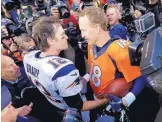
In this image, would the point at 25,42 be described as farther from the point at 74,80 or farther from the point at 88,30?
the point at 74,80

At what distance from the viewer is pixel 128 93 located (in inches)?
78.6

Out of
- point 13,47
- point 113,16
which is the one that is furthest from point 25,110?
point 113,16

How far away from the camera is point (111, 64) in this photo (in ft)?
6.56

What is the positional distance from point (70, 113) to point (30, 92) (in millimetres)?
489

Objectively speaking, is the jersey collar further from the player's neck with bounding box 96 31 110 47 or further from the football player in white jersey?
the football player in white jersey

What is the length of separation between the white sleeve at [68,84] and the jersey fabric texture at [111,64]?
0.75 ft

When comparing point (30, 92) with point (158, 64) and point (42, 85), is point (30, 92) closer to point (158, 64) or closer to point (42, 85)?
point (42, 85)

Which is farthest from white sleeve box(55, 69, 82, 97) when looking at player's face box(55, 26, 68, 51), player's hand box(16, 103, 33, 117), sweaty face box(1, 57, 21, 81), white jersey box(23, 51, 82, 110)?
sweaty face box(1, 57, 21, 81)

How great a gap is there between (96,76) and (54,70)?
16.3 inches

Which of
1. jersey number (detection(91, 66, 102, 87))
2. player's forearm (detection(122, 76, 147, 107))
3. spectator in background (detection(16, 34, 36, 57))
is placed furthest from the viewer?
spectator in background (detection(16, 34, 36, 57))

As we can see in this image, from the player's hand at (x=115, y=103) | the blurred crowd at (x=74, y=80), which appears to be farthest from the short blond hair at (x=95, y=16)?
the player's hand at (x=115, y=103)

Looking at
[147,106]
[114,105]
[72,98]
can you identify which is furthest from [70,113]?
[147,106]

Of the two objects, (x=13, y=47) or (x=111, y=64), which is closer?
(x=111, y=64)

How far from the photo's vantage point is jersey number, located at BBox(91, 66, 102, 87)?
6.77 feet
